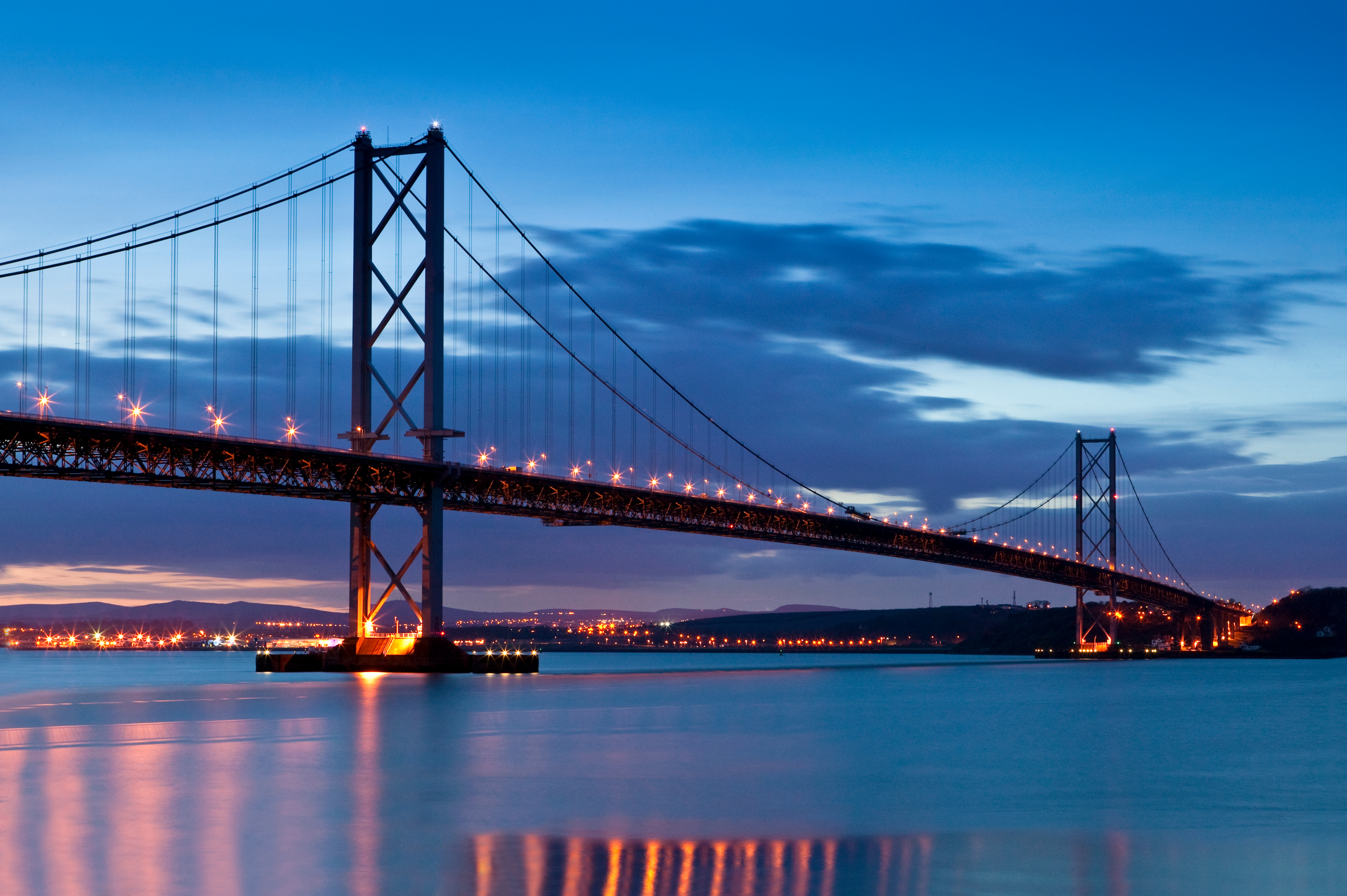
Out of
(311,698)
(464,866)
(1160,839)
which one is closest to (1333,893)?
(1160,839)

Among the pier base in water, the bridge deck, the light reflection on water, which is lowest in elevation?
the pier base in water

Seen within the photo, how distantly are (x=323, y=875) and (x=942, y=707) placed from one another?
37361 mm

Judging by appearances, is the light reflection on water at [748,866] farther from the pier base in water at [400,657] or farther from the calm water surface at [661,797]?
the pier base in water at [400,657]

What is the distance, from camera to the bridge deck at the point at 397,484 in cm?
5066

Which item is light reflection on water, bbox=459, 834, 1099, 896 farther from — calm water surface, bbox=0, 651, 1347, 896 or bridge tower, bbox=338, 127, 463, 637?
bridge tower, bbox=338, 127, 463, 637

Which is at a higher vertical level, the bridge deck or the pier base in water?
the bridge deck

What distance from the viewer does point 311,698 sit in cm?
4947

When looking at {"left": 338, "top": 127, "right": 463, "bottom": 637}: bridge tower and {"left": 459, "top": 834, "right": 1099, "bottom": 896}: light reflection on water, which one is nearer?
{"left": 459, "top": 834, "right": 1099, "bottom": 896}: light reflection on water

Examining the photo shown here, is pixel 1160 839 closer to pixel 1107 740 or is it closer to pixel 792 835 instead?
pixel 792 835

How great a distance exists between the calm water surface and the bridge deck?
8310 millimetres

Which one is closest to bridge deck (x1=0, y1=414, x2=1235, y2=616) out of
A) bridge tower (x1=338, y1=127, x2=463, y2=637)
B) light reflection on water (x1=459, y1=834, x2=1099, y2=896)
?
bridge tower (x1=338, y1=127, x2=463, y2=637)

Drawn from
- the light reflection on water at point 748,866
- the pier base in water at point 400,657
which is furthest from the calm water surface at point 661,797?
the pier base in water at point 400,657

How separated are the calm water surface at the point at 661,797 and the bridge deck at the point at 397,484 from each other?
831 centimetres

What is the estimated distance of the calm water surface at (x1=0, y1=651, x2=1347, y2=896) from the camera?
15719mm
